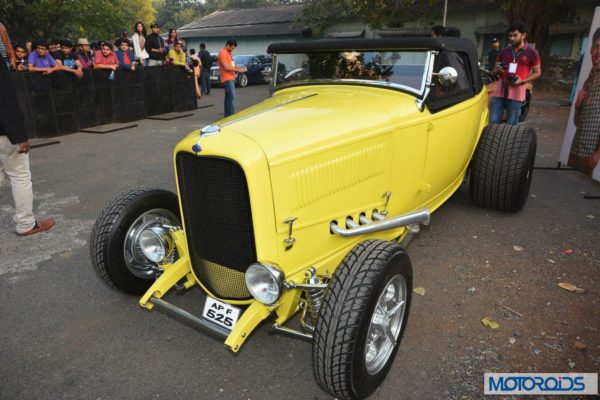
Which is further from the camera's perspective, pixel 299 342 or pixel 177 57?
pixel 177 57

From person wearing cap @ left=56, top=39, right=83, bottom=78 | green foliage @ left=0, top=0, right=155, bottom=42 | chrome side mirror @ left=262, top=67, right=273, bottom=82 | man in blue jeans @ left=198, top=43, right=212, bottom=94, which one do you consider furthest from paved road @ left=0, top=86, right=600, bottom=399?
green foliage @ left=0, top=0, right=155, bottom=42

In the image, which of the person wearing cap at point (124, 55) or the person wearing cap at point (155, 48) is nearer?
the person wearing cap at point (124, 55)

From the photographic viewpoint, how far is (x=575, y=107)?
5.90 meters

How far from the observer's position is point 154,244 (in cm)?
316

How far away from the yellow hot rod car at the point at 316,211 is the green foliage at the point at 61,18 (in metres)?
22.5

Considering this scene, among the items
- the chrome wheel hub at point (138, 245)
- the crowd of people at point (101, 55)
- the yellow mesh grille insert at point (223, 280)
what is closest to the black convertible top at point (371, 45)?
the chrome wheel hub at point (138, 245)

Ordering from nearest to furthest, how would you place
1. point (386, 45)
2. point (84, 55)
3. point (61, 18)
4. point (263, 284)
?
point (263, 284)
point (386, 45)
point (84, 55)
point (61, 18)

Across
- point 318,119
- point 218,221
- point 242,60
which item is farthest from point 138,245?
point 242,60

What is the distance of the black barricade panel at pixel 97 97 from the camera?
9.36 metres

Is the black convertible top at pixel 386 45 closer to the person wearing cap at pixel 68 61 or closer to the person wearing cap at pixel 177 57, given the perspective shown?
the person wearing cap at pixel 68 61

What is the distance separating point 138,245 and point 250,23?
3283 centimetres

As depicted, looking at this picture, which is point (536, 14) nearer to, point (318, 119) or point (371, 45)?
point (371, 45)

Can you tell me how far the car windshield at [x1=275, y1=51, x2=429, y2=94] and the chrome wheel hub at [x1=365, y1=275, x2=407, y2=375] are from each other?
68.4 inches

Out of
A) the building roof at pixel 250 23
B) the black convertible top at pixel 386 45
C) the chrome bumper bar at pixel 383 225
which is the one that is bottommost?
the chrome bumper bar at pixel 383 225
